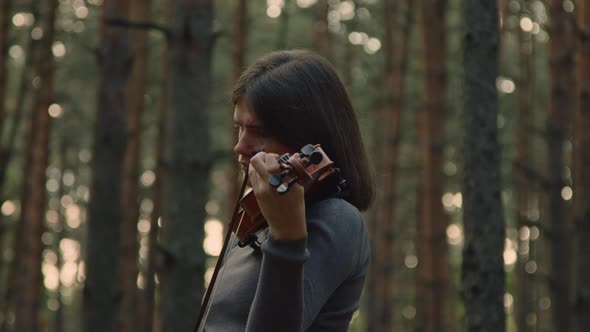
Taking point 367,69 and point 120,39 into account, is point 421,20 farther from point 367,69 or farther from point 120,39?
point 120,39

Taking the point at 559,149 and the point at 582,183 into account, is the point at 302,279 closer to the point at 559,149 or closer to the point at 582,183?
the point at 582,183

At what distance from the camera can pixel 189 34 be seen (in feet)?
18.7

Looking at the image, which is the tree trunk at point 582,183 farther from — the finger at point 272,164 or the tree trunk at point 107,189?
the finger at point 272,164

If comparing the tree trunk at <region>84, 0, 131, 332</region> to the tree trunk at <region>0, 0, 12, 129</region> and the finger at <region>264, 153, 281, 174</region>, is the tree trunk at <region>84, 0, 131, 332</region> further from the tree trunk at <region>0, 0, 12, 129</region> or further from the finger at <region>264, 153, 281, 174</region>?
the finger at <region>264, 153, 281, 174</region>

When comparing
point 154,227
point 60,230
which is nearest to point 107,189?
point 154,227

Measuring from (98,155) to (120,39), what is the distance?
95 cm

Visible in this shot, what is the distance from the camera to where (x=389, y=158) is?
13984 millimetres

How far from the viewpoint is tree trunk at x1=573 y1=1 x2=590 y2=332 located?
295 inches

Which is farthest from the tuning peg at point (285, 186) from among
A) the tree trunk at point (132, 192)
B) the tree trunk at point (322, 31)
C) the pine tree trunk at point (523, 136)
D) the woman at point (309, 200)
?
the pine tree trunk at point (523, 136)

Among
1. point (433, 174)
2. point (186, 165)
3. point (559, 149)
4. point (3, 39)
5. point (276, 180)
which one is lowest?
point (433, 174)

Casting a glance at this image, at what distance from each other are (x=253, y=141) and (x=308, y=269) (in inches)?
15.5

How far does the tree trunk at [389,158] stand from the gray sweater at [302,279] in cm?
1089

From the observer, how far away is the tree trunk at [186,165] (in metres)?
5.50

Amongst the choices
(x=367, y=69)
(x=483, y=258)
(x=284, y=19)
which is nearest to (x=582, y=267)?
(x=483, y=258)
